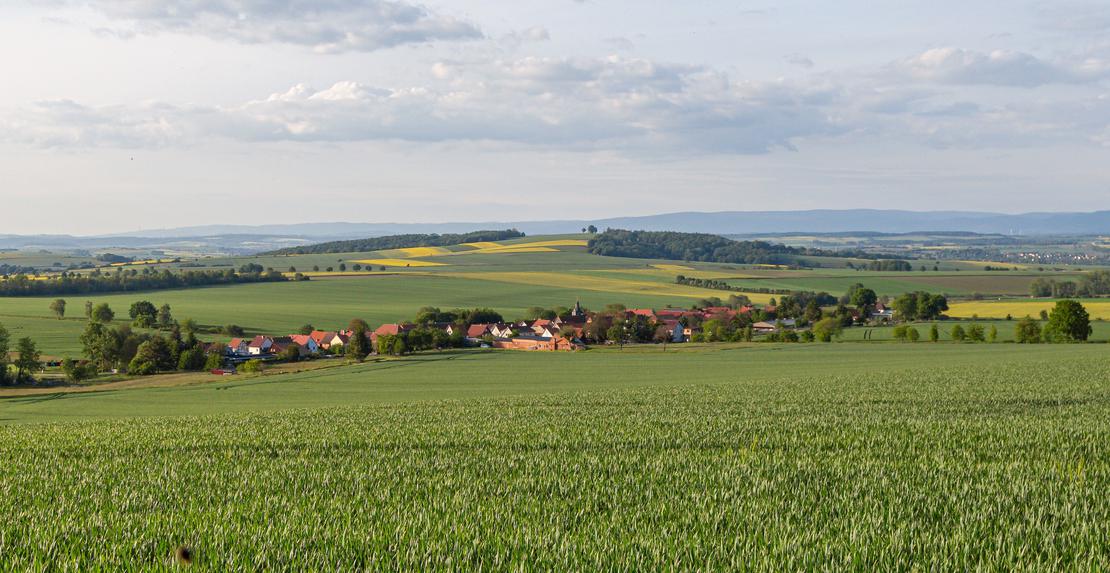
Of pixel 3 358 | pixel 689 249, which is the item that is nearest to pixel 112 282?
pixel 3 358

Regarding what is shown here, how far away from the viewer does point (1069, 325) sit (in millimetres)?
66562

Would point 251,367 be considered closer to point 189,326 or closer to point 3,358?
point 3,358

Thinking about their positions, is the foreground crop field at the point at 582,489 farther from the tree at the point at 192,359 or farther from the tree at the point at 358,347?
the tree at the point at 192,359

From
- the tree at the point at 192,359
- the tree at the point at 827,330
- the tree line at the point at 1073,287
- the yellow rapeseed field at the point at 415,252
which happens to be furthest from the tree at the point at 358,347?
the yellow rapeseed field at the point at 415,252

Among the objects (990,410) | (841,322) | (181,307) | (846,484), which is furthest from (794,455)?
(181,307)

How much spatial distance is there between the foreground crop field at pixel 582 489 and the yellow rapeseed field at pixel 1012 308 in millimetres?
68167

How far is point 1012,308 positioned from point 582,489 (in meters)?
91.8

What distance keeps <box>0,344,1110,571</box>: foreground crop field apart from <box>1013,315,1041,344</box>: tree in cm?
4833

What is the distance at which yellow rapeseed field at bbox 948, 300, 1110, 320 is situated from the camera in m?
84.6

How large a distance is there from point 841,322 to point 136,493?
7552 cm

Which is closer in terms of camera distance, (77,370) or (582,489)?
(582,489)

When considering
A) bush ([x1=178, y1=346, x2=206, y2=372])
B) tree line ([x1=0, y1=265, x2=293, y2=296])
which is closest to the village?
bush ([x1=178, y1=346, x2=206, y2=372])

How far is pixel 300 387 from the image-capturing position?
44688 millimetres

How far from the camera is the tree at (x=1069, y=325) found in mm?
66562
